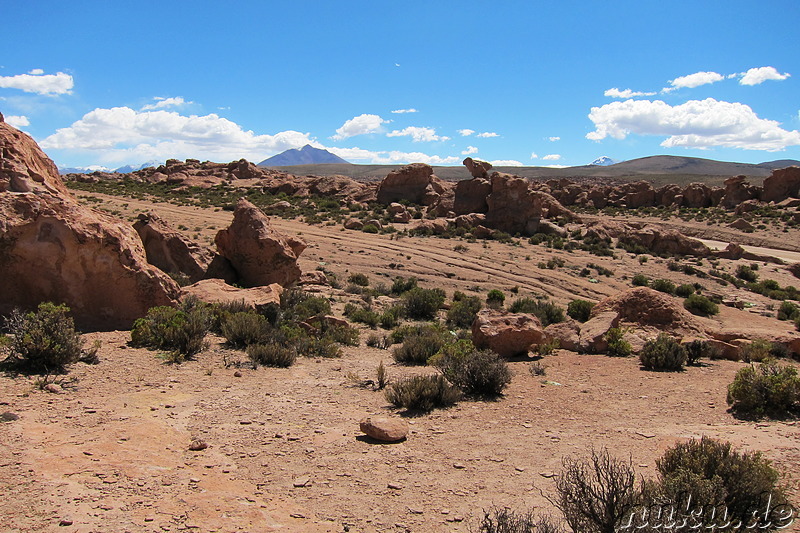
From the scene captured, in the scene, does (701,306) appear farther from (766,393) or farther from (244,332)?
(244,332)

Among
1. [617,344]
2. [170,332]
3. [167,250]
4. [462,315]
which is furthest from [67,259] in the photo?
[617,344]

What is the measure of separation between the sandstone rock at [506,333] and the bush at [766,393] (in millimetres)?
3863

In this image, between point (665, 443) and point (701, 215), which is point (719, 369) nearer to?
point (665, 443)

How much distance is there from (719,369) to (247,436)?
8395mm

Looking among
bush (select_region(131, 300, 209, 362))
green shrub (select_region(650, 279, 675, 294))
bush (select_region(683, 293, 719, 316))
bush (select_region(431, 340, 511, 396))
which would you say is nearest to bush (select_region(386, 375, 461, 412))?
bush (select_region(431, 340, 511, 396))

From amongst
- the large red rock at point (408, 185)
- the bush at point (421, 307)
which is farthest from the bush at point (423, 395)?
the large red rock at point (408, 185)

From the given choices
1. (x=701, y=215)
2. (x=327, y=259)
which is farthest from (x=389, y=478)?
(x=701, y=215)

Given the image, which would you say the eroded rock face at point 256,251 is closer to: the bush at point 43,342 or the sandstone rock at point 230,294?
the sandstone rock at point 230,294

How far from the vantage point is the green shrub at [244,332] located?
9.26 meters

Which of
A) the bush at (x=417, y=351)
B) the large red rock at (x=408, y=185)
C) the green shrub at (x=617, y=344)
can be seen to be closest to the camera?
the bush at (x=417, y=351)

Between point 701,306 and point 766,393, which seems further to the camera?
point 701,306

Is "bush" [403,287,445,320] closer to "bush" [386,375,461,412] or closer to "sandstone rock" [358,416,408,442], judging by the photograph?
"bush" [386,375,461,412]

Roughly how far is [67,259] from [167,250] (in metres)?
4.48

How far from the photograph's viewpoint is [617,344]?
1050cm
